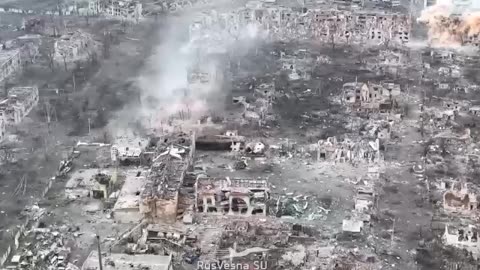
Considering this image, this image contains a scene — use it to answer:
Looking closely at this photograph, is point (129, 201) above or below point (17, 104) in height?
below

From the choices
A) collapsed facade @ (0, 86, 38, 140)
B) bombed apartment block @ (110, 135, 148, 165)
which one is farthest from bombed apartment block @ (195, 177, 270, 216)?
collapsed facade @ (0, 86, 38, 140)

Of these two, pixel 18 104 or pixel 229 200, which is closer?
pixel 229 200

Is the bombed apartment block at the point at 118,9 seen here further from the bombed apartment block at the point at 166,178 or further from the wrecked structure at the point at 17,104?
the bombed apartment block at the point at 166,178

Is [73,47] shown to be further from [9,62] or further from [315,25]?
[315,25]

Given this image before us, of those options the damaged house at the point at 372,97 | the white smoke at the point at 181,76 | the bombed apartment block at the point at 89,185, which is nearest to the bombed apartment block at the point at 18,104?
the white smoke at the point at 181,76

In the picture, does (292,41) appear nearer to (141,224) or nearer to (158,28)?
(158,28)

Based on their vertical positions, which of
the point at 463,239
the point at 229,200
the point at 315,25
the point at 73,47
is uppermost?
the point at 315,25

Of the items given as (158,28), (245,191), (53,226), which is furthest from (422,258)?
(158,28)

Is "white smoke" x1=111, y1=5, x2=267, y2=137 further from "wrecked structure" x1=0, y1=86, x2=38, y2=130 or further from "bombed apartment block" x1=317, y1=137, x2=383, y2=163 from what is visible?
"bombed apartment block" x1=317, y1=137, x2=383, y2=163

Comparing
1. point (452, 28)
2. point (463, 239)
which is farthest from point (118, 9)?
point (463, 239)
